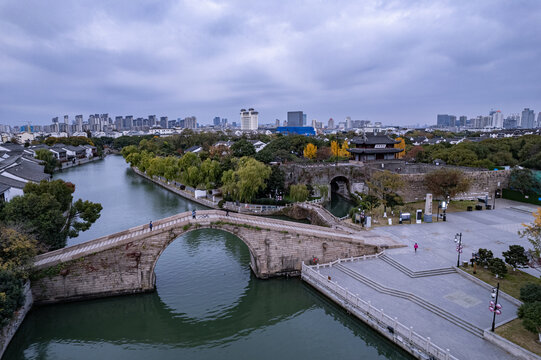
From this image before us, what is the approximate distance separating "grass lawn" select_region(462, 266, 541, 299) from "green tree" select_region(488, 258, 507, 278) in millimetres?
280

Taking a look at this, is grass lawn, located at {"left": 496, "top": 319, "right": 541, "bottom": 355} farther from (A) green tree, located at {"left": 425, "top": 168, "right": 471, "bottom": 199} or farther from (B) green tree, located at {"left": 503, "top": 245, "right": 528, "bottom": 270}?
(A) green tree, located at {"left": 425, "top": 168, "right": 471, "bottom": 199}

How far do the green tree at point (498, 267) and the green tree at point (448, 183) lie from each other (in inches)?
577

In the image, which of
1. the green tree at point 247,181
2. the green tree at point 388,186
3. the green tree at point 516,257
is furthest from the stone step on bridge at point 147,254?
the green tree at point 247,181

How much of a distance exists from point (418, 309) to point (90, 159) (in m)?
94.7

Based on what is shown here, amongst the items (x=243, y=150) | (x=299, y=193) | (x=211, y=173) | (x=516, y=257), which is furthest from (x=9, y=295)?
(x=243, y=150)

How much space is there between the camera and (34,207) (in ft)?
67.9

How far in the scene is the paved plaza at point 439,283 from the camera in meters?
13.6

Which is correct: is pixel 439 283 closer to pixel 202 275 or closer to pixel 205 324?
pixel 205 324

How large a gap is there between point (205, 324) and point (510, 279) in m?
16.7

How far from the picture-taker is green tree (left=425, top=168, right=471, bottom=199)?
31.0m

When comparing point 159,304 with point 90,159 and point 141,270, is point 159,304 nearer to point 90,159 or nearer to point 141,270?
point 141,270

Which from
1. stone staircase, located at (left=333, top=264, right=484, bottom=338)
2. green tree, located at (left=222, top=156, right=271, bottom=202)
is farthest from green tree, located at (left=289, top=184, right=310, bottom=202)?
stone staircase, located at (left=333, top=264, right=484, bottom=338)

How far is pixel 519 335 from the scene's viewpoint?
12820mm

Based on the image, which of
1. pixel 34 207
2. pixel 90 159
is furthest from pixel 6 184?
pixel 90 159
